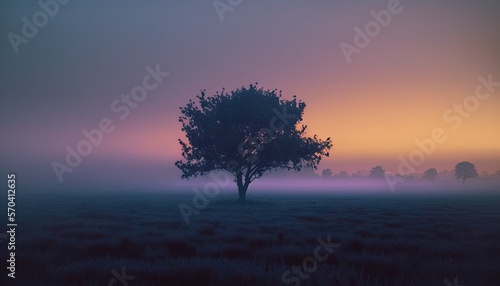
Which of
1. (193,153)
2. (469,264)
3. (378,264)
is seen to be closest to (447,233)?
(469,264)

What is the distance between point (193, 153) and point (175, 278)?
35.4 m

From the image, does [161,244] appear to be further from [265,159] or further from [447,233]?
[265,159]

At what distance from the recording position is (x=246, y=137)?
40.7 metres

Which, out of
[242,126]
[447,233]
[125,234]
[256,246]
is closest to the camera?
[256,246]

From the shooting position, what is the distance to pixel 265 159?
41.6 m

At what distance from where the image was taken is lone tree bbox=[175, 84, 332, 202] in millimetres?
39844

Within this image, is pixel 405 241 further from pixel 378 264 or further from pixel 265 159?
pixel 265 159

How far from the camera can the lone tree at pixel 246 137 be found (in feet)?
131

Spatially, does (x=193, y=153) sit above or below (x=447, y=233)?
above

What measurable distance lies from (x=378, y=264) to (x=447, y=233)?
8.50 meters

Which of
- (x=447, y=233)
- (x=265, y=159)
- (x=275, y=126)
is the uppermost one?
(x=275, y=126)

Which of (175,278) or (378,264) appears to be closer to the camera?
(175,278)

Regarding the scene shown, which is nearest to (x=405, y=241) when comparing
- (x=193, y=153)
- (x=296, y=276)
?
(x=296, y=276)

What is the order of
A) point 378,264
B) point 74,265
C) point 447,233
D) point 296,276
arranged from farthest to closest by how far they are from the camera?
point 447,233
point 378,264
point 74,265
point 296,276
